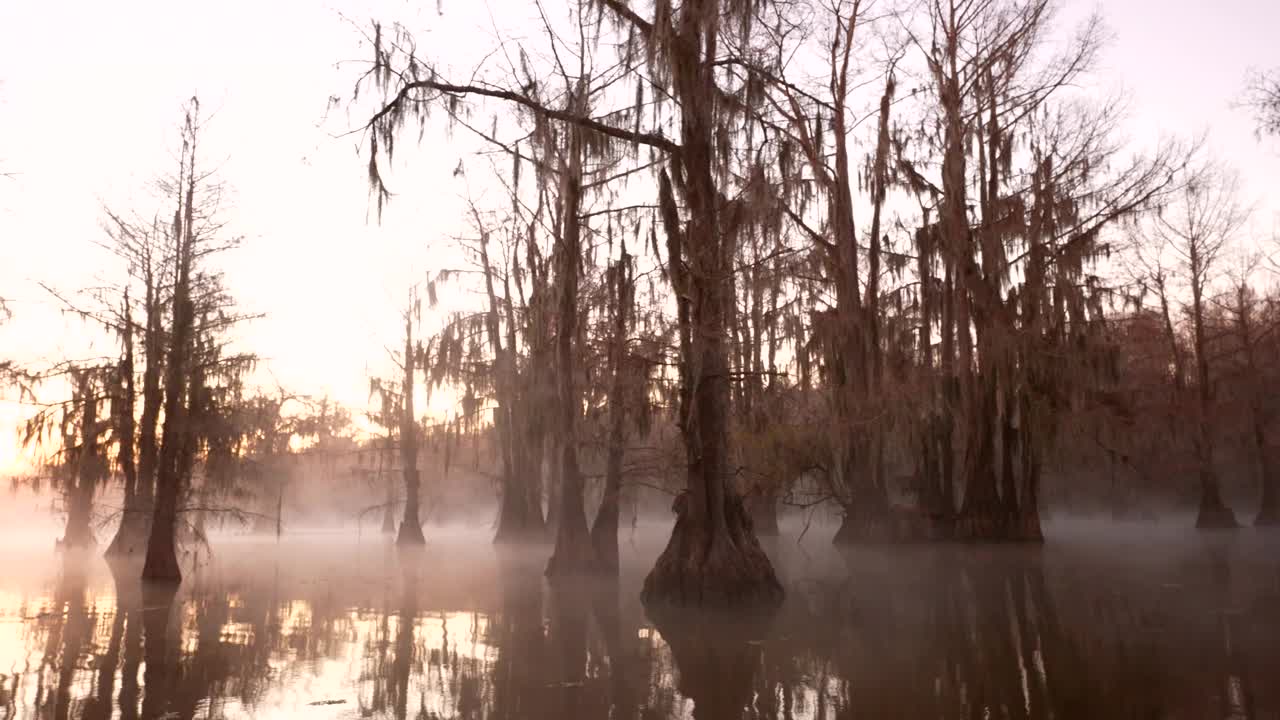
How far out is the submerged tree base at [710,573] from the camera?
10.7m

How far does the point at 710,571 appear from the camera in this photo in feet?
35.5

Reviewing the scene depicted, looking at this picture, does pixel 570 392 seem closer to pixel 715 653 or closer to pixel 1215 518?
pixel 715 653

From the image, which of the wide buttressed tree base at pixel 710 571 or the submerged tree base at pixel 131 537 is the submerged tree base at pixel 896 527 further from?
the submerged tree base at pixel 131 537

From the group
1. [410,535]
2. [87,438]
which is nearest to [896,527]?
[410,535]

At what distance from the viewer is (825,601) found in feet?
37.1

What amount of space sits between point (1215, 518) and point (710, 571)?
899 inches

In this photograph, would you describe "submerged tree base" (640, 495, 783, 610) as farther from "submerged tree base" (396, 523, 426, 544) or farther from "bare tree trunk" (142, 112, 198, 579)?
"submerged tree base" (396, 523, 426, 544)

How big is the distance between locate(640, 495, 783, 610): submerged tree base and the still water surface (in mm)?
431

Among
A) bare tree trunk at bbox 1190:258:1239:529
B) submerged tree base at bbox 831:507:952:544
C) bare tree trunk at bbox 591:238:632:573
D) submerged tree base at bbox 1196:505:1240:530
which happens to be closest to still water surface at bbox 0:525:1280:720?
bare tree trunk at bbox 591:238:632:573

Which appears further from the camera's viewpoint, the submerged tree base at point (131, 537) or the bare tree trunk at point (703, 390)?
the submerged tree base at point (131, 537)

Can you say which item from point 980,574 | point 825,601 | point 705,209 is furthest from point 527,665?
point 980,574

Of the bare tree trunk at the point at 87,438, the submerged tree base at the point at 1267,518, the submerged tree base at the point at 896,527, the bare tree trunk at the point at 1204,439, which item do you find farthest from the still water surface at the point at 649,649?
the submerged tree base at the point at 1267,518

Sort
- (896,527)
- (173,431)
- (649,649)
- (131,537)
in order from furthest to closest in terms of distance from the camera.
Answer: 1. (131,537)
2. (896,527)
3. (173,431)
4. (649,649)

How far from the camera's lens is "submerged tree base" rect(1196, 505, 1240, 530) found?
26.9 m
